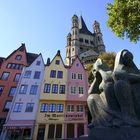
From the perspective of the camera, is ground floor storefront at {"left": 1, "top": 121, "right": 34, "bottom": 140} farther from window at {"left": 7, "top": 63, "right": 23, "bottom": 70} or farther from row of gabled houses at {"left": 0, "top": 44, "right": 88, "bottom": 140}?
window at {"left": 7, "top": 63, "right": 23, "bottom": 70}

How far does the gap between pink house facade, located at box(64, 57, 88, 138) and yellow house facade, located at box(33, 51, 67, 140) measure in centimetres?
84

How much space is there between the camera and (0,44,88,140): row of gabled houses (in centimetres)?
1897

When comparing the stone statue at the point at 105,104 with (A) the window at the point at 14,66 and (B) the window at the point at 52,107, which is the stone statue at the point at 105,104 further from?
(A) the window at the point at 14,66

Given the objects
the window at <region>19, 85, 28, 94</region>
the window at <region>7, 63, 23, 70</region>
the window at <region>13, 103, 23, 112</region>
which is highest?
the window at <region>7, 63, 23, 70</region>

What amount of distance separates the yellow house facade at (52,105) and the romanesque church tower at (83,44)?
1191 inches

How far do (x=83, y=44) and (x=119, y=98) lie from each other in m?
71.8

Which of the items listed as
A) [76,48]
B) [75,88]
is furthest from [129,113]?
[76,48]

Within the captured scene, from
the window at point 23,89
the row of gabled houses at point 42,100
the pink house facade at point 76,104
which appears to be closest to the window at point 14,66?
the row of gabled houses at point 42,100

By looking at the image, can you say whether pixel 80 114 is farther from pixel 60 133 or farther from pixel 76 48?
pixel 76 48

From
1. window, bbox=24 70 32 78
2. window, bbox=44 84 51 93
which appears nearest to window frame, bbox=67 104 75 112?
window, bbox=44 84 51 93

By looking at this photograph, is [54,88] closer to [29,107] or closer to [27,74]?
[29,107]

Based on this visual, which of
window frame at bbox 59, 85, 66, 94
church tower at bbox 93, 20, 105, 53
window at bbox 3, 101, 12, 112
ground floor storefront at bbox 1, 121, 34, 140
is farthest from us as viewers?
church tower at bbox 93, 20, 105, 53

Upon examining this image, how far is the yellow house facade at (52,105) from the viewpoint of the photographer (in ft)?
63.4

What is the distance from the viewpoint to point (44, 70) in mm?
23875
